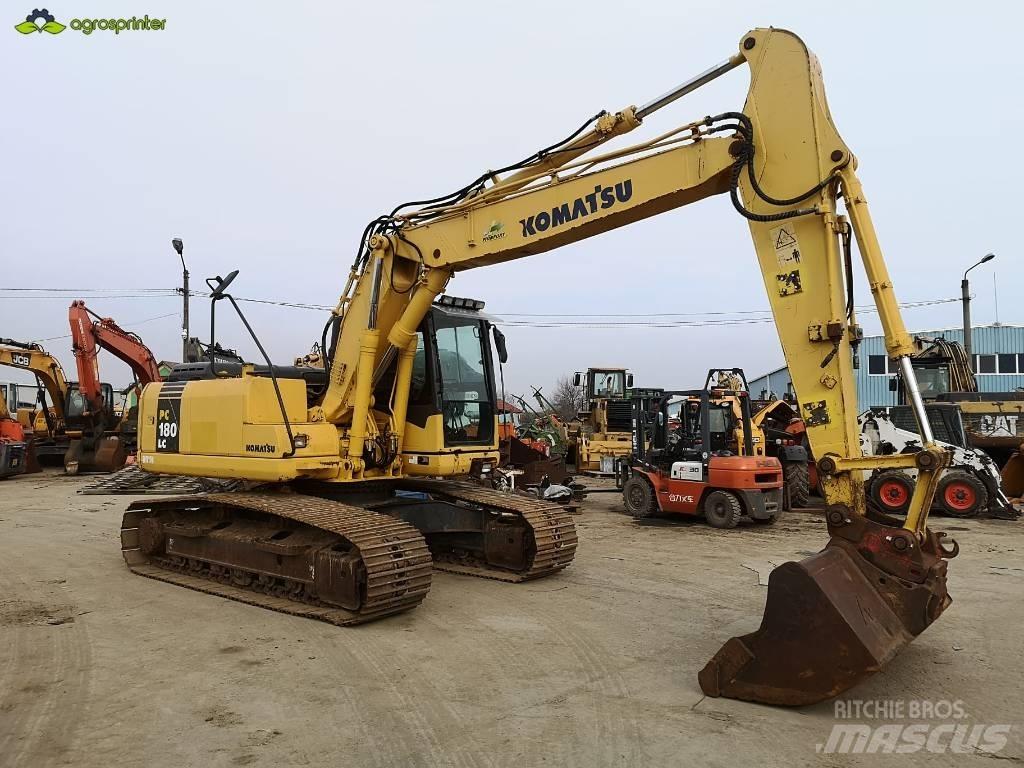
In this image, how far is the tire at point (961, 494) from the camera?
41.2 ft

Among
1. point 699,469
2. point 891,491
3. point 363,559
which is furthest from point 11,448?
point 891,491

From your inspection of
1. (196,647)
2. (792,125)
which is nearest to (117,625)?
(196,647)

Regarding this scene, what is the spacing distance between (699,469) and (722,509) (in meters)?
0.76

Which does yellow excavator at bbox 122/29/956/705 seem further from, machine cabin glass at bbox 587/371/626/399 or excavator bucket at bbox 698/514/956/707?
machine cabin glass at bbox 587/371/626/399

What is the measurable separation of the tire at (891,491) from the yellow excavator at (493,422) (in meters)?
7.82

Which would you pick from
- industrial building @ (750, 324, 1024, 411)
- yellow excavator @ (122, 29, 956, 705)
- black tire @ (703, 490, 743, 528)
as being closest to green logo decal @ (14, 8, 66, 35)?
yellow excavator @ (122, 29, 956, 705)

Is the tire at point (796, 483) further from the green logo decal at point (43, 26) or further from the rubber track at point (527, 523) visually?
the green logo decal at point (43, 26)

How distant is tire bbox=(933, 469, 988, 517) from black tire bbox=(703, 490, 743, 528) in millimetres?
3918

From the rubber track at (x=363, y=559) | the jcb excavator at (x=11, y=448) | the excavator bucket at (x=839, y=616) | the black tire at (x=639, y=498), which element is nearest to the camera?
the excavator bucket at (x=839, y=616)

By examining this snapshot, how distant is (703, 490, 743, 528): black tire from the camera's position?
11.4m

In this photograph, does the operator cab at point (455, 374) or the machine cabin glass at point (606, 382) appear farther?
the machine cabin glass at point (606, 382)

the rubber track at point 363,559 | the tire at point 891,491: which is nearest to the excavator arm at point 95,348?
the rubber track at point 363,559

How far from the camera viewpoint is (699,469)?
39.6ft

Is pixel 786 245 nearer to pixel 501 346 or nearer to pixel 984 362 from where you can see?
pixel 501 346
